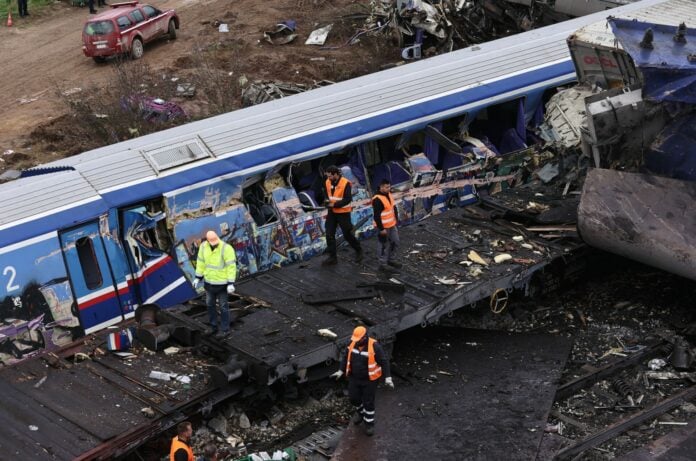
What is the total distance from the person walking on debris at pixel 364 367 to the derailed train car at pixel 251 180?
3803mm

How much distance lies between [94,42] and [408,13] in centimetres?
844

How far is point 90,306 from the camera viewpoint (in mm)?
12469

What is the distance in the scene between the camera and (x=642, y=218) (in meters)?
12.9

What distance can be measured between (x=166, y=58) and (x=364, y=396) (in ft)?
62.6

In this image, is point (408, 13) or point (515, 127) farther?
point (408, 13)

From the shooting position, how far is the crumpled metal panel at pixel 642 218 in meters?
12.6

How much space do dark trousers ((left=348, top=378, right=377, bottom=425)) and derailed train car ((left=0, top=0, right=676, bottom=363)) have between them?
12.5 feet

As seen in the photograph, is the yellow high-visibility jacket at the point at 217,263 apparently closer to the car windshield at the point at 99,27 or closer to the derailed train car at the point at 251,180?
the derailed train car at the point at 251,180

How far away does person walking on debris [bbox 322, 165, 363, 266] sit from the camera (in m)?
12.8

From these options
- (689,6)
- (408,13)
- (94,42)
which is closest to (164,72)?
(94,42)

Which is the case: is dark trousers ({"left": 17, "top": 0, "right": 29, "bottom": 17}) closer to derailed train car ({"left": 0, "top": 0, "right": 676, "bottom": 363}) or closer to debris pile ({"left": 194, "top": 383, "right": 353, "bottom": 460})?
derailed train car ({"left": 0, "top": 0, "right": 676, "bottom": 363})

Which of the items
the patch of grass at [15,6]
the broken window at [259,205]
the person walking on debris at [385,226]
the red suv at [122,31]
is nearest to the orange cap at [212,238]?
the person walking on debris at [385,226]

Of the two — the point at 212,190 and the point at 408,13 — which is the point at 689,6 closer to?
the point at 212,190

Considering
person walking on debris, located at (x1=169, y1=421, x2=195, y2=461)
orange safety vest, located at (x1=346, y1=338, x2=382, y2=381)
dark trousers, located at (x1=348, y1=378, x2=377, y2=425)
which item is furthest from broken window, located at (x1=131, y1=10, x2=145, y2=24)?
person walking on debris, located at (x1=169, y1=421, x2=195, y2=461)
